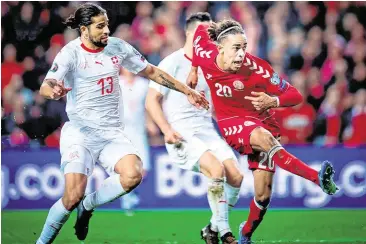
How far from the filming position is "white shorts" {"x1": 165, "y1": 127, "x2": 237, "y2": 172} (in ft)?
20.7

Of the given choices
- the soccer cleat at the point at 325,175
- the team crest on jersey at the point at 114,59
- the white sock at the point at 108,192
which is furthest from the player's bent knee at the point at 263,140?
the team crest on jersey at the point at 114,59

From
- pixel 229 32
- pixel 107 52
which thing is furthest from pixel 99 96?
pixel 229 32

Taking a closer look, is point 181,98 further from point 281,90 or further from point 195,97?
point 281,90

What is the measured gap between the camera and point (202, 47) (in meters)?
6.13

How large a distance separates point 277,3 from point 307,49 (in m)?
0.53

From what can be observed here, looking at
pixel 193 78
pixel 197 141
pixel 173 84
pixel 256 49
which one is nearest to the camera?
pixel 173 84

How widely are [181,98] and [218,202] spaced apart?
3.17 feet

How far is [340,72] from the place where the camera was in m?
8.18

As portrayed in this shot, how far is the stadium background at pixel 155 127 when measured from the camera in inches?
306

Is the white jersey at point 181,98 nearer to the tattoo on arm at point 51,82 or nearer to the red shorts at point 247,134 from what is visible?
the red shorts at point 247,134

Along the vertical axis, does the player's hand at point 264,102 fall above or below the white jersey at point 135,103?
above

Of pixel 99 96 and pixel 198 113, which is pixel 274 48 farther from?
pixel 99 96

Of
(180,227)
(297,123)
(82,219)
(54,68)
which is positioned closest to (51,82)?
(54,68)

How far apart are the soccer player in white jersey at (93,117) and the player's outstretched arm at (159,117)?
34 cm
